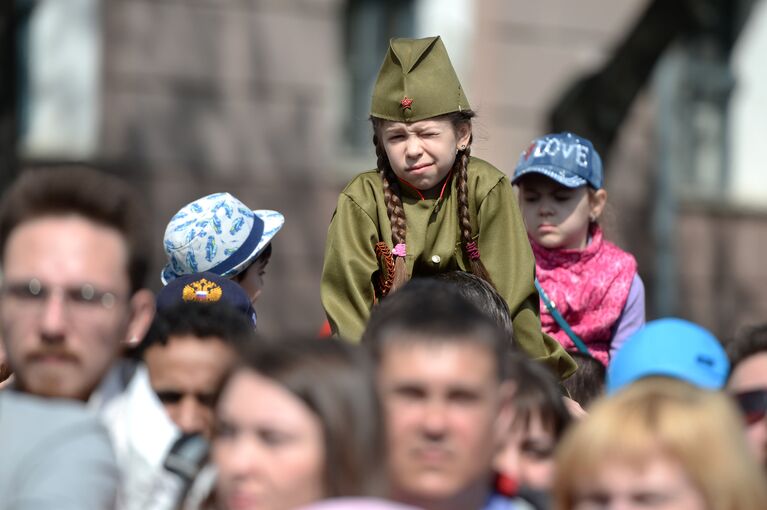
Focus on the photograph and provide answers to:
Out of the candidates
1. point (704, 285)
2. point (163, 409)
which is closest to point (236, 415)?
point (163, 409)

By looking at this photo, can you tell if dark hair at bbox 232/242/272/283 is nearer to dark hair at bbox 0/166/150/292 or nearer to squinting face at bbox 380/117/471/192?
squinting face at bbox 380/117/471/192

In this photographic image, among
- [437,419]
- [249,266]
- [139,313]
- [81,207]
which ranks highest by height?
[81,207]

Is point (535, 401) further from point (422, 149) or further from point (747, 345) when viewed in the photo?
point (422, 149)

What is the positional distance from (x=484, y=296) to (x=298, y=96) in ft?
27.9

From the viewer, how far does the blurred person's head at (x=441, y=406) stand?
339 centimetres

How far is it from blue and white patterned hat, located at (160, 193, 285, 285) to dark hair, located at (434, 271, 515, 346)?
97 centimetres

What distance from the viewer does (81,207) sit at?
3.53 meters

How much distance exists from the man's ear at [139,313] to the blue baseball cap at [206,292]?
1305 mm

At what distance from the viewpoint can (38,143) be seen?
12688mm

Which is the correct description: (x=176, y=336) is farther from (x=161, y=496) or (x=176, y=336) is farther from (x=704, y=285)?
(x=704, y=285)

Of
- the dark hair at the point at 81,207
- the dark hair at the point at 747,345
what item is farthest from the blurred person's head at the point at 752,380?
the dark hair at the point at 81,207

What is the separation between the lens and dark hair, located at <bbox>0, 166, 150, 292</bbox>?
3.52 m

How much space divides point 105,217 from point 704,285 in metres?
12.5

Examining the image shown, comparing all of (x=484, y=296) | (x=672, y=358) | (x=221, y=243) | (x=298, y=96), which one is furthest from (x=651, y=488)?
(x=298, y=96)
